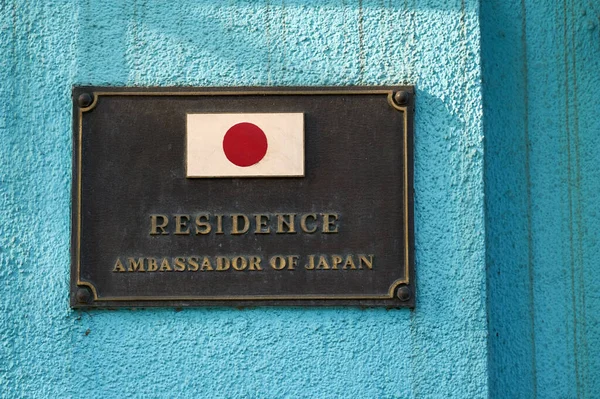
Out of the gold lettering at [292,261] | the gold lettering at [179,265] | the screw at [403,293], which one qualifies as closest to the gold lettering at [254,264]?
the gold lettering at [292,261]

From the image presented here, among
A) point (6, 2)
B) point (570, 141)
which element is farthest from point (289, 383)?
point (6, 2)

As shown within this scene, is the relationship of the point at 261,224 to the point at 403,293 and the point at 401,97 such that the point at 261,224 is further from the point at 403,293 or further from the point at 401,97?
the point at 401,97

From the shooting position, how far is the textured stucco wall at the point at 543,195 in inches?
121

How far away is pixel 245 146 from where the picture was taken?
9.61 ft

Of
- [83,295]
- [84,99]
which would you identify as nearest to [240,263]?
[83,295]

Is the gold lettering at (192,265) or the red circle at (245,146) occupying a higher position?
the red circle at (245,146)

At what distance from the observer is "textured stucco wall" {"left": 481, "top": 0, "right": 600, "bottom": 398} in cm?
307

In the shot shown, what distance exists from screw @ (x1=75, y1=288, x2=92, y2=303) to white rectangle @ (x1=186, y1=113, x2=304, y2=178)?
1.74 ft

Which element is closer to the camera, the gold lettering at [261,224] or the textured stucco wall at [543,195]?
the gold lettering at [261,224]

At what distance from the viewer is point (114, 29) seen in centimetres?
298

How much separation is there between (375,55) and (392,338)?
995 millimetres

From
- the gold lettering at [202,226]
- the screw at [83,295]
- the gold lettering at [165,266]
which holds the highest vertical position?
the gold lettering at [202,226]

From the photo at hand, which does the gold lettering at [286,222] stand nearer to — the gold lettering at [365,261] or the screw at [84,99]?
the gold lettering at [365,261]

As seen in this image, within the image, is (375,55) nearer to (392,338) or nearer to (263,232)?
(263,232)
